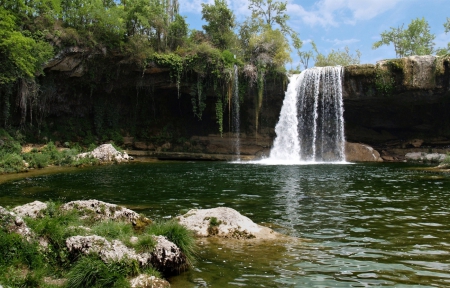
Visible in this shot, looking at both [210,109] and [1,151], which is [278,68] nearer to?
[210,109]

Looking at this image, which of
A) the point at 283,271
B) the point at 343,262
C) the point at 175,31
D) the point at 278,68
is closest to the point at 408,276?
the point at 343,262

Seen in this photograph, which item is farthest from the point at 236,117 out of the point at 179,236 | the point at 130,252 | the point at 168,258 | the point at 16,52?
the point at 130,252

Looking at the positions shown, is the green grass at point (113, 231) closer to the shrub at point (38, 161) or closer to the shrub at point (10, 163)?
the shrub at point (10, 163)

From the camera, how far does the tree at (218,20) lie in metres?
33.6

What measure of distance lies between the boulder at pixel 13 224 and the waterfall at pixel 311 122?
79.7 feet

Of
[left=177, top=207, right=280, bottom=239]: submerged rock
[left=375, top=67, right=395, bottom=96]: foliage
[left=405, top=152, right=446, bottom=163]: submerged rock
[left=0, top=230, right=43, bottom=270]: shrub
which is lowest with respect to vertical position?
[left=177, top=207, right=280, bottom=239]: submerged rock

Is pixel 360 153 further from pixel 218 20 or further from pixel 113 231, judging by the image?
pixel 113 231

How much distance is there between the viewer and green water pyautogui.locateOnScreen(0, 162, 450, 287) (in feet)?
16.1

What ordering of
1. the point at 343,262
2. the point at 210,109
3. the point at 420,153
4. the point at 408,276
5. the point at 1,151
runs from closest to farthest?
1. the point at 408,276
2. the point at 343,262
3. the point at 1,151
4. the point at 420,153
5. the point at 210,109

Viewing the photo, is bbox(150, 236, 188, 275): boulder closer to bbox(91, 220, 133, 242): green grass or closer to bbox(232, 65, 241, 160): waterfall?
bbox(91, 220, 133, 242): green grass

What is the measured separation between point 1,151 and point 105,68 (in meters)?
10.9

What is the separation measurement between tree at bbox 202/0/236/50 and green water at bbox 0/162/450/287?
66.4 ft

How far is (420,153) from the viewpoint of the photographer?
28406 millimetres

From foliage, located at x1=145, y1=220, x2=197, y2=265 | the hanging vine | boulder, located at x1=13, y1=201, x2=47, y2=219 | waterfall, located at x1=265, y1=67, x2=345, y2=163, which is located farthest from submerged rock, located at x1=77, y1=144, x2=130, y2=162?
foliage, located at x1=145, y1=220, x2=197, y2=265
